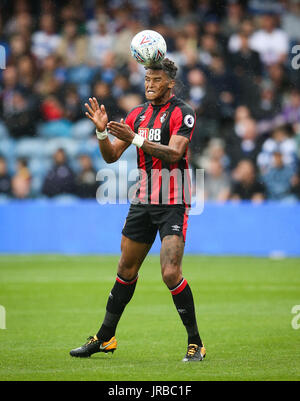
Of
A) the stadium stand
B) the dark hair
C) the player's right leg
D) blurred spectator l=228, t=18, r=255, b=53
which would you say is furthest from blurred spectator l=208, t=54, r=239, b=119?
the player's right leg

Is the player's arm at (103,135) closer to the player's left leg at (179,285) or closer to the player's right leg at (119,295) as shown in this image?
the player's right leg at (119,295)

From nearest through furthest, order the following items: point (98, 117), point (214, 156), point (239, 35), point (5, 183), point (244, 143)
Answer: point (98, 117) → point (214, 156) → point (244, 143) → point (5, 183) → point (239, 35)

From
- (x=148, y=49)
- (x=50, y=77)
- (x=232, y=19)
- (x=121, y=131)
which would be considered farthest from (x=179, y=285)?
(x=232, y=19)

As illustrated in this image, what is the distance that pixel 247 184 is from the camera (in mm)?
15539

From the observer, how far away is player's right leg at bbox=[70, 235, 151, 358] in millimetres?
6812

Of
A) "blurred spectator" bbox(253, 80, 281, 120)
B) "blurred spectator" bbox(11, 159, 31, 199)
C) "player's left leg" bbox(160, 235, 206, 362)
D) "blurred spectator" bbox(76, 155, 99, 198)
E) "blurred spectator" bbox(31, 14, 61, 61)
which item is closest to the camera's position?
"player's left leg" bbox(160, 235, 206, 362)

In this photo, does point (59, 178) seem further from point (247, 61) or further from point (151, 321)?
point (151, 321)

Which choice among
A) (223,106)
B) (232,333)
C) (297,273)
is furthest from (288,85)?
(232,333)

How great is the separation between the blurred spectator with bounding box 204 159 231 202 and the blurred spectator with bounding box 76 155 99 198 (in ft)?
7.31

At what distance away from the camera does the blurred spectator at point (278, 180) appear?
15359 millimetres

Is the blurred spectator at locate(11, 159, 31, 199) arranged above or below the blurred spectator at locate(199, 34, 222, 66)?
below

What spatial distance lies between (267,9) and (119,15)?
3573 mm

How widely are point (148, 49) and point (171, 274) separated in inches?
75.8

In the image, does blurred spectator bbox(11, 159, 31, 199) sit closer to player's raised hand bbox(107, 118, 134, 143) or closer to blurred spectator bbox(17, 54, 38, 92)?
blurred spectator bbox(17, 54, 38, 92)
